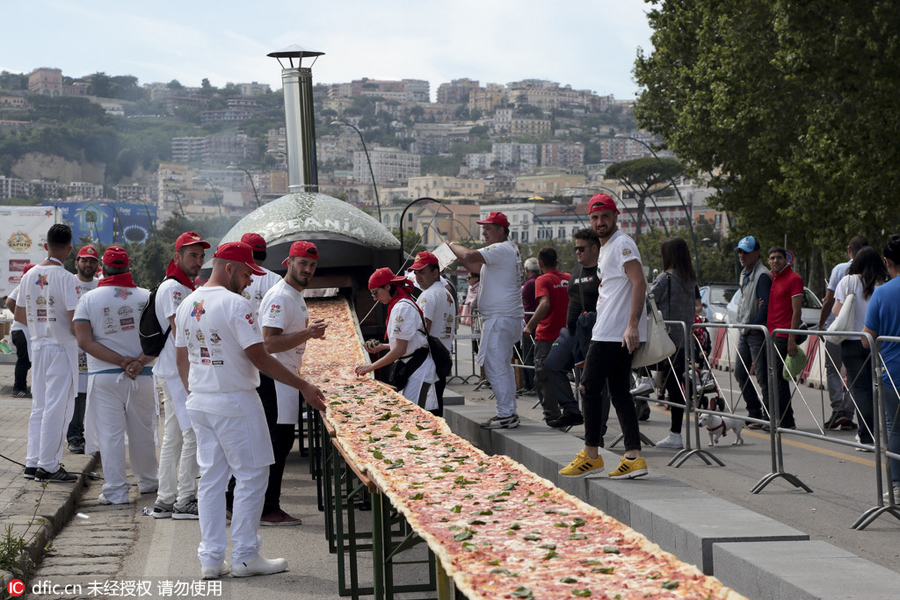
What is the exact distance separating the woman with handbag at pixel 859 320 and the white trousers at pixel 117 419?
5.83 metres

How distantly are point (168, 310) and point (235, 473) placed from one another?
2.26 metres

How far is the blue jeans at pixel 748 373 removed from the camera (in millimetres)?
10922

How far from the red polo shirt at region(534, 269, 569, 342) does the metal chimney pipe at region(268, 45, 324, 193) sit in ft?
19.1

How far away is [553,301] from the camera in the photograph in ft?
42.2

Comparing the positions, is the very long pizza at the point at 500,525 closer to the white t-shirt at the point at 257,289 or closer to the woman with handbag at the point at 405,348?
the woman with handbag at the point at 405,348

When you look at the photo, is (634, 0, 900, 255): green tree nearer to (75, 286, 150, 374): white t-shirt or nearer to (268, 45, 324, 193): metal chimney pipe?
(268, 45, 324, 193): metal chimney pipe

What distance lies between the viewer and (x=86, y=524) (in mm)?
8602

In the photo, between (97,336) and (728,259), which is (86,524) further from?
(728,259)

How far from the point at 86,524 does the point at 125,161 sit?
184774 mm

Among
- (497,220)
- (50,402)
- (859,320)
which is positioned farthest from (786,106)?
(50,402)

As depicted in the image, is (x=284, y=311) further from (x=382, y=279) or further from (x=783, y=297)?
(x=783, y=297)

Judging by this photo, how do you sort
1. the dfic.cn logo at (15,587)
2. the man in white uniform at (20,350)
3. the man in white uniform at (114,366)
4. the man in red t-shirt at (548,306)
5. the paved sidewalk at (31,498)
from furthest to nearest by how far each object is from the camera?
1. the man in white uniform at (20,350)
2. the man in red t-shirt at (548,306)
3. the man in white uniform at (114,366)
4. the paved sidewalk at (31,498)
5. the dfic.cn logo at (15,587)

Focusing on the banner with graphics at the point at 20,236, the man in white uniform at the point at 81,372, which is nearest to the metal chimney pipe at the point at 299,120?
the man in white uniform at the point at 81,372

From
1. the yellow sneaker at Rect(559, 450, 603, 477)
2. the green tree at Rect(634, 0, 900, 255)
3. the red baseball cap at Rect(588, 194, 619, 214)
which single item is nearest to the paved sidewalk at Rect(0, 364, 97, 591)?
the yellow sneaker at Rect(559, 450, 603, 477)
